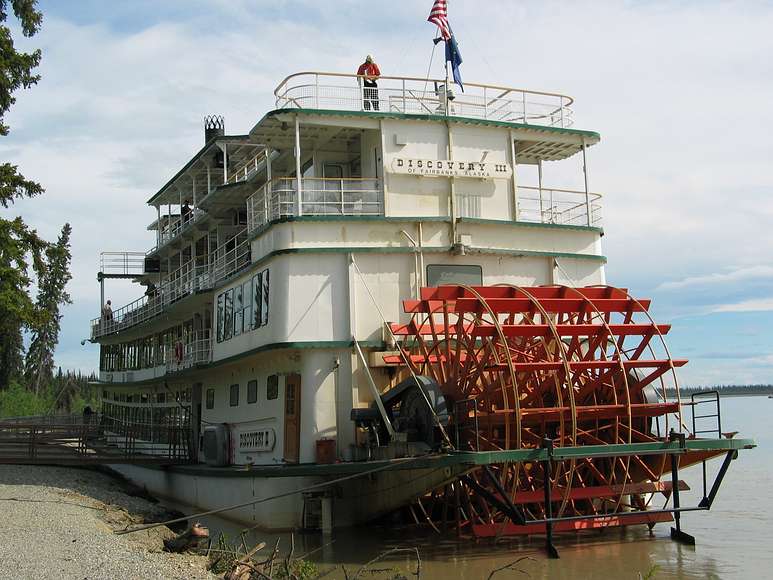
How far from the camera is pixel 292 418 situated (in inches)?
577

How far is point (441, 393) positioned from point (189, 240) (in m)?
13.8

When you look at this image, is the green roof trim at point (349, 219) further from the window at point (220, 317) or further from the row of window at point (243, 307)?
the window at point (220, 317)

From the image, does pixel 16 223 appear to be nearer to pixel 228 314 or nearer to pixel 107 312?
pixel 228 314

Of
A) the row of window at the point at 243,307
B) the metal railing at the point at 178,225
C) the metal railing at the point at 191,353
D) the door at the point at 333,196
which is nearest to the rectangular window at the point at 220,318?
the row of window at the point at 243,307

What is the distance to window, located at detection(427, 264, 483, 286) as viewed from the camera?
15242 mm

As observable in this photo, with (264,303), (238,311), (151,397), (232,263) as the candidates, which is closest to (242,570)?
(264,303)

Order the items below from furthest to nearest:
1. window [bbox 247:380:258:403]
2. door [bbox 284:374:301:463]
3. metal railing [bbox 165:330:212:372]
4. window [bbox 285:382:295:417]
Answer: metal railing [bbox 165:330:212:372]
window [bbox 247:380:258:403]
window [bbox 285:382:295:417]
door [bbox 284:374:301:463]

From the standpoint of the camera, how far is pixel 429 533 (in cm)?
1389

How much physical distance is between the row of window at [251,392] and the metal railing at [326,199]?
2657mm

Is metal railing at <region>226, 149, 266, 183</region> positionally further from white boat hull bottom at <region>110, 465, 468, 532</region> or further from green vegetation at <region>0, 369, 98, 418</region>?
green vegetation at <region>0, 369, 98, 418</region>

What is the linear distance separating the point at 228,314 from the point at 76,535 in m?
6.49

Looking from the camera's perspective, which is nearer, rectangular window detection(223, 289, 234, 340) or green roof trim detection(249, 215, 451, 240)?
green roof trim detection(249, 215, 451, 240)

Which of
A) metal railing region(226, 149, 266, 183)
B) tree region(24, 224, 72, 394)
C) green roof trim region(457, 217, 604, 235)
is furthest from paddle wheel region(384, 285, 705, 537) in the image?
tree region(24, 224, 72, 394)

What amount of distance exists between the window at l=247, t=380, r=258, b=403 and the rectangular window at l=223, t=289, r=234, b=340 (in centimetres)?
105
